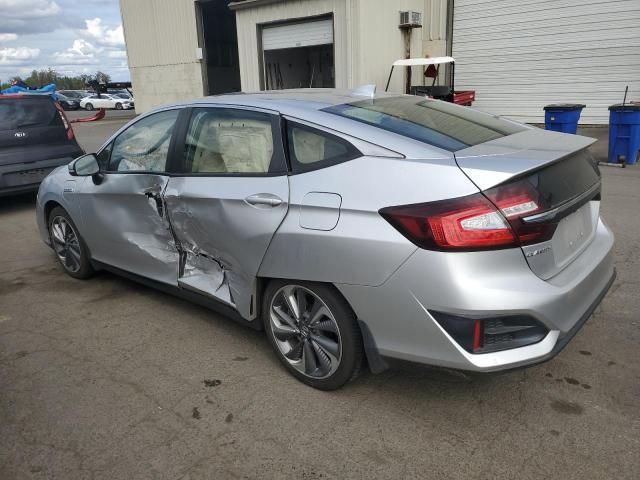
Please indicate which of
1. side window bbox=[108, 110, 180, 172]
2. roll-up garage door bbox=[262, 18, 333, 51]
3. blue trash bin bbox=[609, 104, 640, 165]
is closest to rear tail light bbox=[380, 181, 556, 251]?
side window bbox=[108, 110, 180, 172]

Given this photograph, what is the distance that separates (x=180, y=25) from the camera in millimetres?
21625

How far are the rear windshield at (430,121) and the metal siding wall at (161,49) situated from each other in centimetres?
1960

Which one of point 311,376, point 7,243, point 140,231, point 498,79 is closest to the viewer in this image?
point 311,376

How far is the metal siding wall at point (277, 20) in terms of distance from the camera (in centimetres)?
1528

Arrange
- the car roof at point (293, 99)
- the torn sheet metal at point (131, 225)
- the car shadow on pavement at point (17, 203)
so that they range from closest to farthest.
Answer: the car roof at point (293, 99) → the torn sheet metal at point (131, 225) → the car shadow on pavement at point (17, 203)

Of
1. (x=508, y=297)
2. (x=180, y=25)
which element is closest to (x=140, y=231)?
(x=508, y=297)

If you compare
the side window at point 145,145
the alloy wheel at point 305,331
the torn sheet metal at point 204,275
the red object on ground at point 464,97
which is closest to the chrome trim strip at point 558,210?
the alloy wheel at point 305,331

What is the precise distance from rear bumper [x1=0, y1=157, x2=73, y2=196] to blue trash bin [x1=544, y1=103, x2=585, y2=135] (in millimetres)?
8451

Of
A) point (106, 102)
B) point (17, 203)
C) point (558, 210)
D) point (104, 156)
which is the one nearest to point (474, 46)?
point (17, 203)

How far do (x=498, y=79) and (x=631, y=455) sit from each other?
15.4m

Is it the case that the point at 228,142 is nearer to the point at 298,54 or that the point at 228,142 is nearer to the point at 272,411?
the point at 272,411

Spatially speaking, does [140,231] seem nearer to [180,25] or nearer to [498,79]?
[498,79]

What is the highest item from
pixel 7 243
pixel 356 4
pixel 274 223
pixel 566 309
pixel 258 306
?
pixel 356 4

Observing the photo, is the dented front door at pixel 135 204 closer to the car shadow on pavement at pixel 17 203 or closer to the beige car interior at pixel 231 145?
the beige car interior at pixel 231 145
